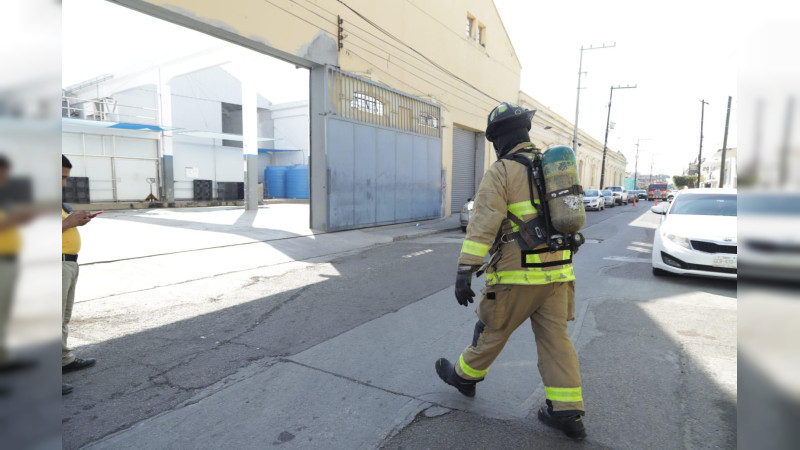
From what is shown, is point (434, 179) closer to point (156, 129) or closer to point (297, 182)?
point (156, 129)

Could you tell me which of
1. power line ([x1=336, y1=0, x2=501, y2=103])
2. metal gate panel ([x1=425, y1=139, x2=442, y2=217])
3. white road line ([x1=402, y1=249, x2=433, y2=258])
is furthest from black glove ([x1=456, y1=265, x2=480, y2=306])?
metal gate panel ([x1=425, y1=139, x2=442, y2=217])

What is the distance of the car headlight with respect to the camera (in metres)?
6.70

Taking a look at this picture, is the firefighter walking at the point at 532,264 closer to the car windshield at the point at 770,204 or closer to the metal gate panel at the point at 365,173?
the car windshield at the point at 770,204

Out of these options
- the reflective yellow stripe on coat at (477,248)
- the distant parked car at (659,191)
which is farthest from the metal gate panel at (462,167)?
the distant parked car at (659,191)

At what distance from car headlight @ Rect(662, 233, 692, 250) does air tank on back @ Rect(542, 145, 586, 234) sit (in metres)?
5.08

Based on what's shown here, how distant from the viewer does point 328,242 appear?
36.0 ft

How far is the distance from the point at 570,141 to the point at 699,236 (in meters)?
40.0

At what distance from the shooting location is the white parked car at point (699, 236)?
251 inches

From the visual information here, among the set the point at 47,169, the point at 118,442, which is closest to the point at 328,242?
the point at 118,442

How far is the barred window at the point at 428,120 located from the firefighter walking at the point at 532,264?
14292 mm

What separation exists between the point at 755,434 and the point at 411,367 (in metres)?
3.14

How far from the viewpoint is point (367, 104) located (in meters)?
13.8

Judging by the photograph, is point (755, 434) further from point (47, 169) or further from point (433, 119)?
point (433, 119)

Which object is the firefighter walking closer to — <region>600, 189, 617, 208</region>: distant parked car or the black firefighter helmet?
the black firefighter helmet
